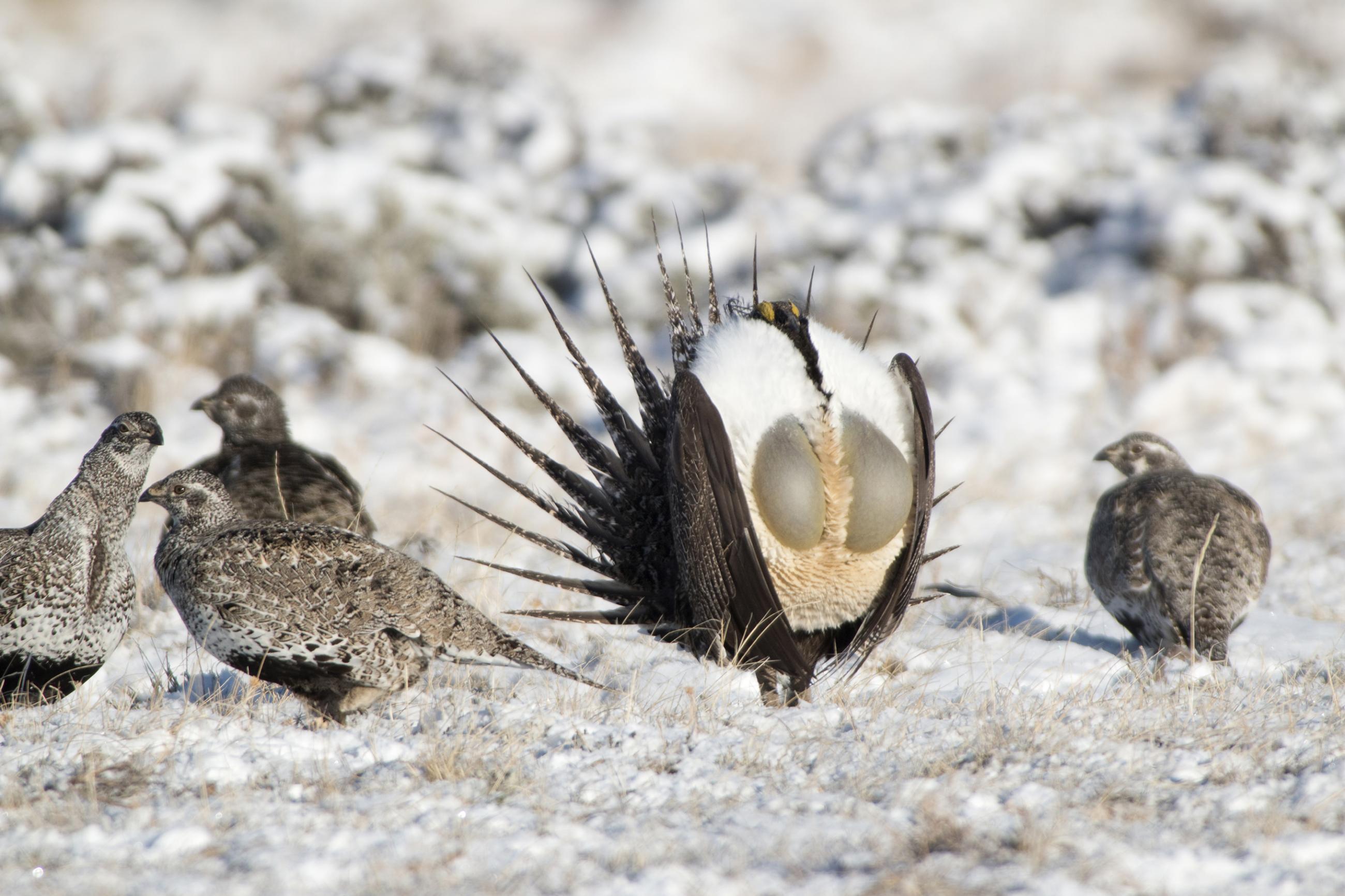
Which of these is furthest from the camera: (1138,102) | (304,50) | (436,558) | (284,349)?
(304,50)

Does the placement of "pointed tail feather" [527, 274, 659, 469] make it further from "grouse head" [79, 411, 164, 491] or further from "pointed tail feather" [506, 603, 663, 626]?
"grouse head" [79, 411, 164, 491]

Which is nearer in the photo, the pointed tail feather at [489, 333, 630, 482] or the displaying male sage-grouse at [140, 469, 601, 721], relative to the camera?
the displaying male sage-grouse at [140, 469, 601, 721]

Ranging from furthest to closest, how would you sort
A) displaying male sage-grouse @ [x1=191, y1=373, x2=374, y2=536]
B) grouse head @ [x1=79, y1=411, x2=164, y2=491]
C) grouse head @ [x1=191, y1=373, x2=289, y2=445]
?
grouse head @ [x1=191, y1=373, x2=289, y2=445], displaying male sage-grouse @ [x1=191, y1=373, x2=374, y2=536], grouse head @ [x1=79, y1=411, x2=164, y2=491]

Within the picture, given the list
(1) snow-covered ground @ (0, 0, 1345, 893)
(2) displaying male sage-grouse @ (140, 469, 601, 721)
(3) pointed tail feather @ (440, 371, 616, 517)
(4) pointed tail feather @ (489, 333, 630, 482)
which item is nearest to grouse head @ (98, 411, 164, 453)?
(2) displaying male sage-grouse @ (140, 469, 601, 721)

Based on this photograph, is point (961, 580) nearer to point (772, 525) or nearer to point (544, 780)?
point (772, 525)

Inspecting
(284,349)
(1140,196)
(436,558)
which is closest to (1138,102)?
(1140,196)

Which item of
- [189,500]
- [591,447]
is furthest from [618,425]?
[189,500]

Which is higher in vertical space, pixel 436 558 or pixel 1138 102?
pixel 1138 102

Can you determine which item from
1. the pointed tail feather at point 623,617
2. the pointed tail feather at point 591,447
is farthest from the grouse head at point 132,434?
the pointed tail feather at point 623,617
